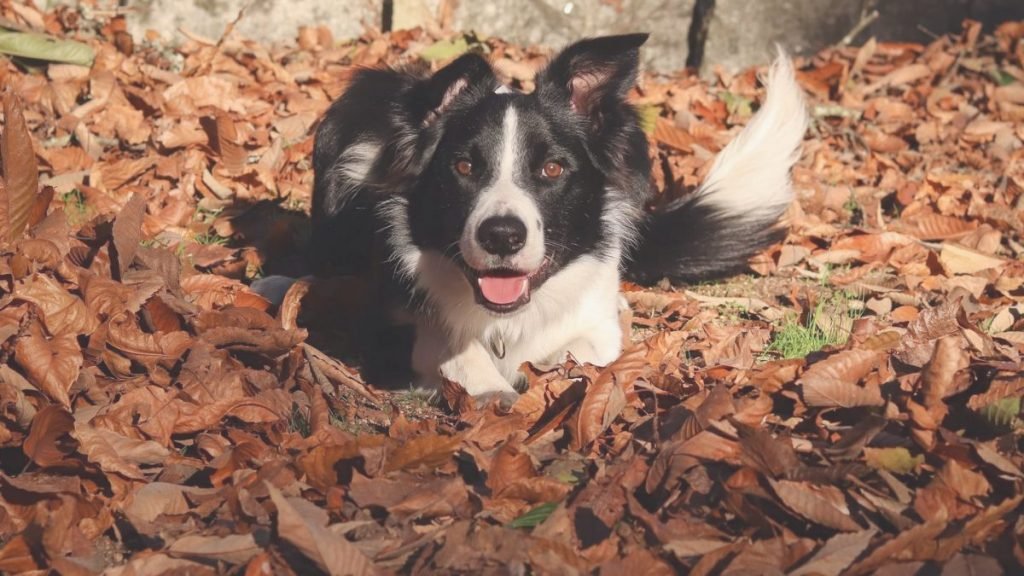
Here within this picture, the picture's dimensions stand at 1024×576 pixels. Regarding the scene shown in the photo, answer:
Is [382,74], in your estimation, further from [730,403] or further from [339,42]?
[339,42]

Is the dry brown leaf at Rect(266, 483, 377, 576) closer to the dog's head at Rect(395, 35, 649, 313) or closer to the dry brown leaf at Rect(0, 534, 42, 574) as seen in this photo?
the dry brown leaf at Rect(0, 534, 42, 574)

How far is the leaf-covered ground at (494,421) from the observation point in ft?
7.27

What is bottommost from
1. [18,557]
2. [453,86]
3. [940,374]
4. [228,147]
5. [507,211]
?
[18,557]

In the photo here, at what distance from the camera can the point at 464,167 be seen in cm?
334

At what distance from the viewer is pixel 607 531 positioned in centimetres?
228

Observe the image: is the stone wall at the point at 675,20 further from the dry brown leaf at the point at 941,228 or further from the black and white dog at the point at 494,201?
the black and white dog at the point at 494,201

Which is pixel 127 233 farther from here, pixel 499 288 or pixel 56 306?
pixel 499 288

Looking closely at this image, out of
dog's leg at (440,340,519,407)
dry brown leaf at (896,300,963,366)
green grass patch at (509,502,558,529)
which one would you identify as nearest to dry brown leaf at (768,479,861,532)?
green grass patch at (509,502,558,529)

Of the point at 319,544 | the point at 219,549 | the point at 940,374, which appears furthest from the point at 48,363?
the point at 940,374

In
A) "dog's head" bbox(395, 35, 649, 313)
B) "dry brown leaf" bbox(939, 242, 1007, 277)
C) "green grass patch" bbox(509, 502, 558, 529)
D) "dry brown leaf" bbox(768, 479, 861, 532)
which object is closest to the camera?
"dry brown leaf" bbox(768, 479, 861, 532)

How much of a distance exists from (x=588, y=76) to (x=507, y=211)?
70cm

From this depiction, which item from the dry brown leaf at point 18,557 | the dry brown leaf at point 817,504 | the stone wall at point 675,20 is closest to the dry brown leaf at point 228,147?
the stone wall at point 675,20

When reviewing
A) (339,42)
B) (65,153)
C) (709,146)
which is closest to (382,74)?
(65,153)

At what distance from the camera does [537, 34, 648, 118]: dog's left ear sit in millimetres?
3438
